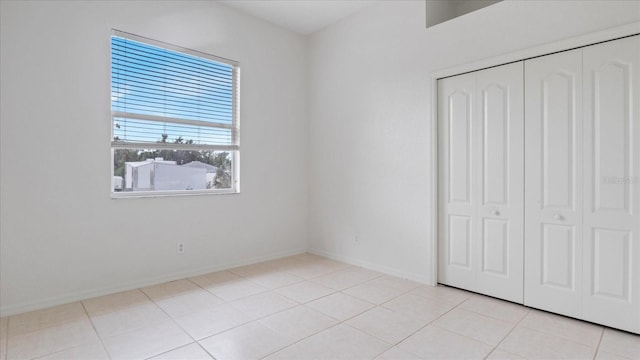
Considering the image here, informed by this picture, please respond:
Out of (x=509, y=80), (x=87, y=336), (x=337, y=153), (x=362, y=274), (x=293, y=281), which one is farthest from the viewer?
(x=337, y=153)

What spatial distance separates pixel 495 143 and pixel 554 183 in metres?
0.60

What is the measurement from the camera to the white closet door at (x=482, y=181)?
3.02m

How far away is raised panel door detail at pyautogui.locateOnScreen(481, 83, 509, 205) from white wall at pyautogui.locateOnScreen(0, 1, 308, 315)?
280cm

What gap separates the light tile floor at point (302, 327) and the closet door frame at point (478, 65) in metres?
0.54

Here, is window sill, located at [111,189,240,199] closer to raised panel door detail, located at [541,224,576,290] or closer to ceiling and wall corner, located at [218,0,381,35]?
ceiling and wall corner, located at [218,0,381,35]

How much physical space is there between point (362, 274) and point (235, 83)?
9.60 feet

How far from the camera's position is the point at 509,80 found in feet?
10.0

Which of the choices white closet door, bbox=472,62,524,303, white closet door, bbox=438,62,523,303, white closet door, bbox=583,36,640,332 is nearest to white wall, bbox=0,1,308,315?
white closet door, bbox=438,62,523,303

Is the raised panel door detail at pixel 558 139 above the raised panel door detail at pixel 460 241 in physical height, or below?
above

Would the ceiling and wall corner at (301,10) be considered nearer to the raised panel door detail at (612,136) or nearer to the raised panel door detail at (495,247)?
the raised panel door detail at (612,136)

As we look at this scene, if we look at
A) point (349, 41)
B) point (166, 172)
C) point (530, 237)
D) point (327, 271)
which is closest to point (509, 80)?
point (530, 237)

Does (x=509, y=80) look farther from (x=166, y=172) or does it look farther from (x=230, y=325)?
(x=166, y=172)

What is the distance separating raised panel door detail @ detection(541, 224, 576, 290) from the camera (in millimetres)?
2717

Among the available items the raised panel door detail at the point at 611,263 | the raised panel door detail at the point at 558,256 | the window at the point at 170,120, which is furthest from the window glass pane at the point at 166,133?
the raised panel door detail at the point at 611,263
